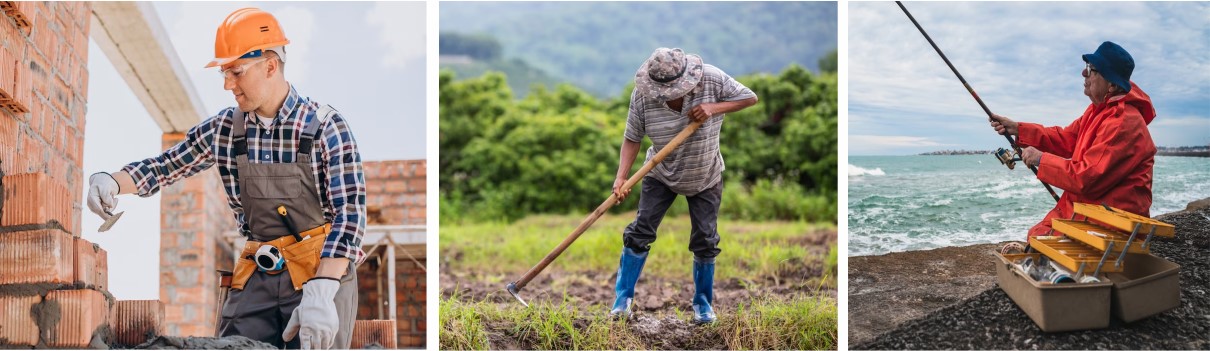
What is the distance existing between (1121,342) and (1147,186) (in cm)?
57

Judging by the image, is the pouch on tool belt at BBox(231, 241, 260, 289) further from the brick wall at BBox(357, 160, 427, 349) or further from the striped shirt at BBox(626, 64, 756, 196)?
the brick wall at BBox(357, 160, 427, 349)

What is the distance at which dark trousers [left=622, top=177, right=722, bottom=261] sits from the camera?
3.84 metres

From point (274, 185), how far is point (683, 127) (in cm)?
146

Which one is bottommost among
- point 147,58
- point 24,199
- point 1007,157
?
point 24,199

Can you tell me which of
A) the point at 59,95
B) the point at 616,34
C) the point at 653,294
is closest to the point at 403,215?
the point at 653,294

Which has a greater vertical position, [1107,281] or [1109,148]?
[1109,148]

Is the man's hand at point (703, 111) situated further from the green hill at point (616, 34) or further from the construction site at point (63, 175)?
the green hill at point (616, 34)

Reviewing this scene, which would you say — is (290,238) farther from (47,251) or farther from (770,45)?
(770,45)

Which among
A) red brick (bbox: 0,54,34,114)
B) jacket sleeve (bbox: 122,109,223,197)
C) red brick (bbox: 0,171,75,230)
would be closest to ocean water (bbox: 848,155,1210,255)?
jacket sleeve (bbox: 122,109,223,197)

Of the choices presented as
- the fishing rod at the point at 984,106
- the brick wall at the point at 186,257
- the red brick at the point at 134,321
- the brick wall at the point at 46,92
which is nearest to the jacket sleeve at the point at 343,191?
the red brick at the point at 134,321

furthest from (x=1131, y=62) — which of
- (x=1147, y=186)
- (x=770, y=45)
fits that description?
(x=770, y=45)

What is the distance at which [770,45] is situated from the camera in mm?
14836

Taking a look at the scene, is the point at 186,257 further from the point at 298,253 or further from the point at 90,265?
the point at 298,253

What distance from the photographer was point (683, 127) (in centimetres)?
372
